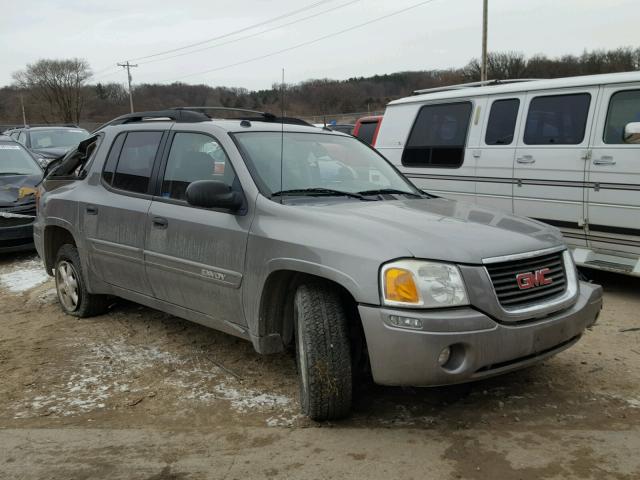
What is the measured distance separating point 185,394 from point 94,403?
22.0 inches

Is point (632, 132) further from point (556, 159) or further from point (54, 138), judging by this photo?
point (54, 138)

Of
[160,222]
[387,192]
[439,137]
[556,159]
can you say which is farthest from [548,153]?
[160,222]

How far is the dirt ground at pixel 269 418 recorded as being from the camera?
288 cm

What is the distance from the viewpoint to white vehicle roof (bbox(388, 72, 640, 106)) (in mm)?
5823

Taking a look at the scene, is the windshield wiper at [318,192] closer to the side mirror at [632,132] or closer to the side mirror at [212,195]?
the side mirror at [212,195]

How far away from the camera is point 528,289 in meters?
3.12

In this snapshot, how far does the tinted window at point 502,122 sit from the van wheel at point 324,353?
4325 mm

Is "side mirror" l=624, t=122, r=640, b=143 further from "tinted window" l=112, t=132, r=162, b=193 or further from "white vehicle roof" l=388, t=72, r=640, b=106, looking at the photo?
"tinted window" l=112, t=132, r=162, b=193

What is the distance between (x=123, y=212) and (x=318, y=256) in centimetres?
208

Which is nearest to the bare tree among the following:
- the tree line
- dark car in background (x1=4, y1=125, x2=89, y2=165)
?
the tree line

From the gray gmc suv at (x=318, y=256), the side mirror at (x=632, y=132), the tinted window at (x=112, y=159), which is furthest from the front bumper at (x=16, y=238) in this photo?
the side mirror at (x=632, y=132)

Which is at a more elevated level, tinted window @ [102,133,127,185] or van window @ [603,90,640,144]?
van window @ [603,90,640,144]

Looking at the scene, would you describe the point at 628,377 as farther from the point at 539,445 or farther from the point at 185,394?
the point at 185,394

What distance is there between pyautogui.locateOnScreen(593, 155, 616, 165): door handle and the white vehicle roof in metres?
0.75
